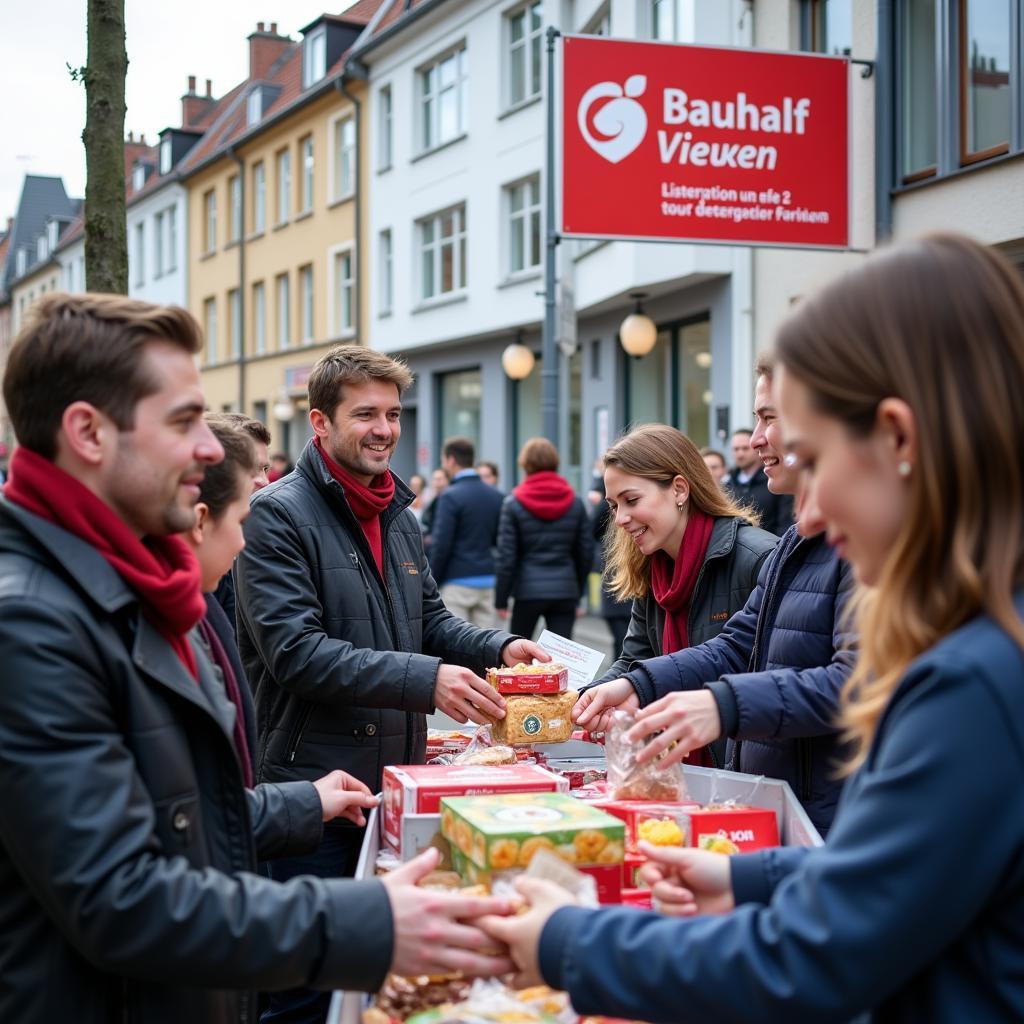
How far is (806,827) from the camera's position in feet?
7.98

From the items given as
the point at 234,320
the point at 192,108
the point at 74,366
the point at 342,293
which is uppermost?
the point at 192,108

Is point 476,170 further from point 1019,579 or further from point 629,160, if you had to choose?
point 1019,579

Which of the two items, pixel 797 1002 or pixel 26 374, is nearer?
pixel 797 1002

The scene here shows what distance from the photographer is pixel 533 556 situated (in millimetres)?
10109

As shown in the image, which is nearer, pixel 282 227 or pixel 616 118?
pixel 616 118

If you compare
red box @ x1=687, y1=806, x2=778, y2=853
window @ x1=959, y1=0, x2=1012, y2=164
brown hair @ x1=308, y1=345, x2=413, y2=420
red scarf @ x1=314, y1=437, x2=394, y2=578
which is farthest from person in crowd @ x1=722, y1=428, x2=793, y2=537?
red box @ x1=687, y1=806, x2=778, y2=853

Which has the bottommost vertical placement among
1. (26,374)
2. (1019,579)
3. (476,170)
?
(1019,579)

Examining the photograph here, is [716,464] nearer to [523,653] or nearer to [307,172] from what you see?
[523,653]

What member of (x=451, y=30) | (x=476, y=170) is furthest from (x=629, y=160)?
(x=451, y=30)

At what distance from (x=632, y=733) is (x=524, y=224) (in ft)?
58.7

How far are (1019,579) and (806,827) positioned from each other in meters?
1.17

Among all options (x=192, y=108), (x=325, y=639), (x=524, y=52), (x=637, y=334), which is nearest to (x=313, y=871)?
(x=325, y=639)

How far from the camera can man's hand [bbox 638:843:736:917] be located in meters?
1.99

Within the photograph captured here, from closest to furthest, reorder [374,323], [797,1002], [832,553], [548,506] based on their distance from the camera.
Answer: [797,1002], [832,553], [548,506], [374,323]
